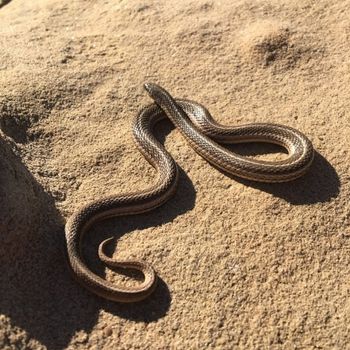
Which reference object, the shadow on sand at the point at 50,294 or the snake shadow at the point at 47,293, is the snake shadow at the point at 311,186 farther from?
the snake shadow at the point at 47,293

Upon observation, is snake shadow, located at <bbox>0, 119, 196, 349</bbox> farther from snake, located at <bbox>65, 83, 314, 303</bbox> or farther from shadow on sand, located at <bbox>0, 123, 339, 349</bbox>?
snake, located at <bbox>65, 83, 314, 303</bbox>

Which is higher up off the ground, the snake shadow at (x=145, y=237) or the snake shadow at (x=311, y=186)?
the snake shadow at (x=145, y=237)

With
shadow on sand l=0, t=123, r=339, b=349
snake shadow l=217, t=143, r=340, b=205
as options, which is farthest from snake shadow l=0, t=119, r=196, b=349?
snake shadow l=217, t=143, r=340, b=205

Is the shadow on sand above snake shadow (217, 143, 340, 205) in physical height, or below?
above

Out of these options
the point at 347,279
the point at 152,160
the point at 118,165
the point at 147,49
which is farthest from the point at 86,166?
the point at 347,279

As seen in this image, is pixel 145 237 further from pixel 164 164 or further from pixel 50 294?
pixel 50 294

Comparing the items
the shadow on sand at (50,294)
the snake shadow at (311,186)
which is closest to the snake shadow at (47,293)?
the shadow on sand at (50,294)

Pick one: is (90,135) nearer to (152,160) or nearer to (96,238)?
(152,160)
